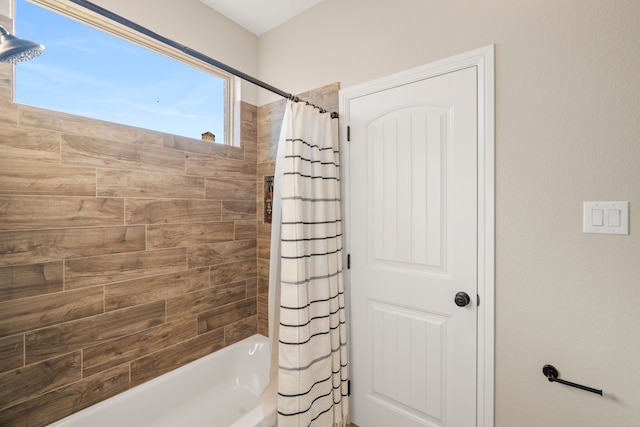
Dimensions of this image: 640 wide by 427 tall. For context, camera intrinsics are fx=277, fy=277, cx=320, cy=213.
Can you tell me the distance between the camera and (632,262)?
1.04 m

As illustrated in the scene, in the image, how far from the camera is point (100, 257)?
1.47m

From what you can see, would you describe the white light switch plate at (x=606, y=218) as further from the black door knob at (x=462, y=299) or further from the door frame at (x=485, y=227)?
the black door knob at (x=462, y=299)

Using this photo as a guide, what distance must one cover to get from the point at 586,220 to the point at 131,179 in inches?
86.7

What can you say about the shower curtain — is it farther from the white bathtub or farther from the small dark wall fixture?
the small dark wall fixture

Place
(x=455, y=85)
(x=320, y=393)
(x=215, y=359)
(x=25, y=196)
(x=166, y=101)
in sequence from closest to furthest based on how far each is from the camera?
(x=25, y=196)
(x=455, y=85)
(x=320, y=393)
(x=166, y=101)
(x=215, y=359)

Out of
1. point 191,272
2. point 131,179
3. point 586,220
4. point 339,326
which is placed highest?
point 131,179

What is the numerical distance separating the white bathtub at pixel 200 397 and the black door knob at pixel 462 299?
3.70 ft

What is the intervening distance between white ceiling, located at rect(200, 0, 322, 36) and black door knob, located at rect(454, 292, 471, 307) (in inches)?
80.3

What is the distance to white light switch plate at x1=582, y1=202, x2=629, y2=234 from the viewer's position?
40.9 inches

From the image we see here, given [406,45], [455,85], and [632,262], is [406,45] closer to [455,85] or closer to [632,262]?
[455,85]

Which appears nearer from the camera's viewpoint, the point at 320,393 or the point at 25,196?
the point at 25,196

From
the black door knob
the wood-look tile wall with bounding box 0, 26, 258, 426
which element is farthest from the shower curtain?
the wood-look tile wall with bounding box 0, 26, 258, 426

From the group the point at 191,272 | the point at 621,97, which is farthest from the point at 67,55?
the point at 621,97

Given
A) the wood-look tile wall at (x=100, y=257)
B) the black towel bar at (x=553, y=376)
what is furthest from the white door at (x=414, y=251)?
the wood-look tile wall at (x=100, y=257)
